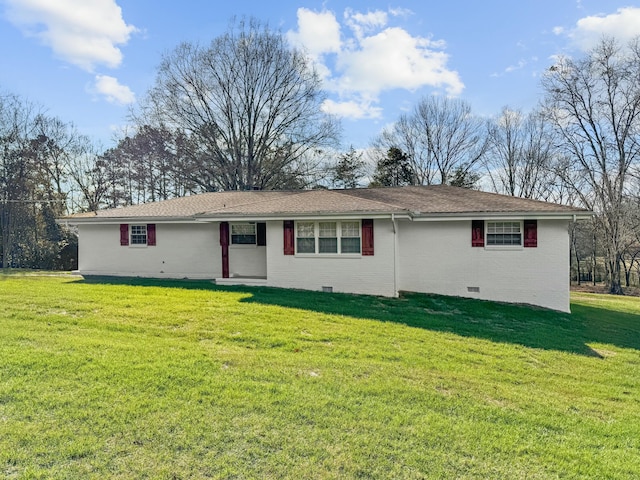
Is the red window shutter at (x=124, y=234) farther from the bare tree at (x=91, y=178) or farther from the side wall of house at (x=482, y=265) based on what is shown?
the bare tree at (x=91, y=178)

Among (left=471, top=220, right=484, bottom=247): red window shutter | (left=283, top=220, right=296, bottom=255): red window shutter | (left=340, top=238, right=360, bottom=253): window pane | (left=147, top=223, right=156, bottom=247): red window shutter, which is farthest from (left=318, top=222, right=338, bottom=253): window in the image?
(left=147, top=223, right=156, bottom=247): red window shutter

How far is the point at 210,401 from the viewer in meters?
4.06

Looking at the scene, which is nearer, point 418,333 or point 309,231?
point 418,333

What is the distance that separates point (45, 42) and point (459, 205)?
669 inches

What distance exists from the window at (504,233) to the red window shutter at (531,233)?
18cm

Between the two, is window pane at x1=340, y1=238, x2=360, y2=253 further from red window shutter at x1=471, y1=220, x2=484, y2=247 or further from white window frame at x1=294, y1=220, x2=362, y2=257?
red window shutter at x1=471, y1=220, x2=484, y2=247

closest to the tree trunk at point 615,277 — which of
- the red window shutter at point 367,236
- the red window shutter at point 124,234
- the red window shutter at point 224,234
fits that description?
the red window shutter at point 367,236

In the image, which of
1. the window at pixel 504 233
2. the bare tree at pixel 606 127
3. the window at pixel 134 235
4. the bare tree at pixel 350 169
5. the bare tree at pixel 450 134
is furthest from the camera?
the bare tree at pixel 350 169

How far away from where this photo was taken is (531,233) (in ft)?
39.7

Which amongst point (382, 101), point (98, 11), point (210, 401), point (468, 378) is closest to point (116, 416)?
point (210, 401)

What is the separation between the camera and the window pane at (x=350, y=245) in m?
12.2

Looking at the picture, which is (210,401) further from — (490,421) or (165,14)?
(165,14)

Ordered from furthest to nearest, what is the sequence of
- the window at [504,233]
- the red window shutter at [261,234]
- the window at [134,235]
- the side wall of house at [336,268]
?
the window at [134,235] < the red window shutter at [261,234] < the window at [504,233] < the side wall of house at [336,268]

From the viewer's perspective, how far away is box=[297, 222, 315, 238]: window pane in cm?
1247
